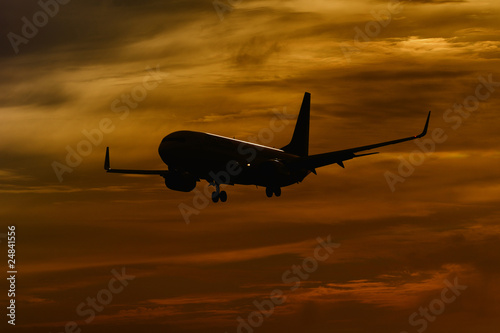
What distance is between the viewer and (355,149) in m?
93.9

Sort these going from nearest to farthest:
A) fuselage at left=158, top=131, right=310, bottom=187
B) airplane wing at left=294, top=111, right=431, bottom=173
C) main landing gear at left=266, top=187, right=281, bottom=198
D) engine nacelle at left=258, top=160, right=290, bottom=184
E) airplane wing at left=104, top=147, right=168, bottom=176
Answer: fuselage at left=158, top=131, right=310, bottom=187 → airplane wing at left=294, top=111, right=431, bottom=173 → engine nacelle at left=258, top=160, right=290, bottom=184 → airplane wing at left=104, top=147, right=168, bottom=176 → main landing gear at left=266, top=187, right=281, bottom=198

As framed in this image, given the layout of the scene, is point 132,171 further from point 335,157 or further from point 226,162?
point 335,157

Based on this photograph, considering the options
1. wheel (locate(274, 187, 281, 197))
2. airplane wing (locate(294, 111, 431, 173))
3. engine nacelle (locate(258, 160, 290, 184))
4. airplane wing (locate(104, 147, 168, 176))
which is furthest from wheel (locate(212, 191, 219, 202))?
airplane wing (locate(294, 111, 431, 173))

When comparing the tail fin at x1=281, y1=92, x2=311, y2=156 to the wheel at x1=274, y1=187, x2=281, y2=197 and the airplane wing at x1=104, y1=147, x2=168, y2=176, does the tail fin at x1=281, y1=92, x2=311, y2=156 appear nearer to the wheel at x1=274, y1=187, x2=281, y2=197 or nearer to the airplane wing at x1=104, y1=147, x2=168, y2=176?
the wheel at x1=274, y1=187, x2=281, y2=197

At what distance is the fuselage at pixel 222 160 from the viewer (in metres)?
91.4

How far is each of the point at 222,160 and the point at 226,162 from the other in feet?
2.26

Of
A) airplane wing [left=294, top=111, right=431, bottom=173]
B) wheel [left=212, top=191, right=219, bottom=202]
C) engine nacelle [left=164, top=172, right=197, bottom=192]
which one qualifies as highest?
airplane wing [left=294, top=111, right=431, bottom=173]

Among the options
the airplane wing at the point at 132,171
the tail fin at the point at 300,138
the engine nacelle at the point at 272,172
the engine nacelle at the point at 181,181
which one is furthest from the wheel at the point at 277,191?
the tail fin at the point at 300,138

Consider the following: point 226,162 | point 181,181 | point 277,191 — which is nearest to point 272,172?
point 277,191

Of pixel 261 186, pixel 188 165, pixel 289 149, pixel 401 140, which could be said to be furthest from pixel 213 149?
pixel 289 149

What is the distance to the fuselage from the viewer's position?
3600 inches

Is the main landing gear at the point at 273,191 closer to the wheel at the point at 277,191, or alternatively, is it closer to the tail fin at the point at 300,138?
the wheel at the point at 277,191

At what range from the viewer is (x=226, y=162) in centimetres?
9400

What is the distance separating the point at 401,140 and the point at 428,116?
4.40 metres
